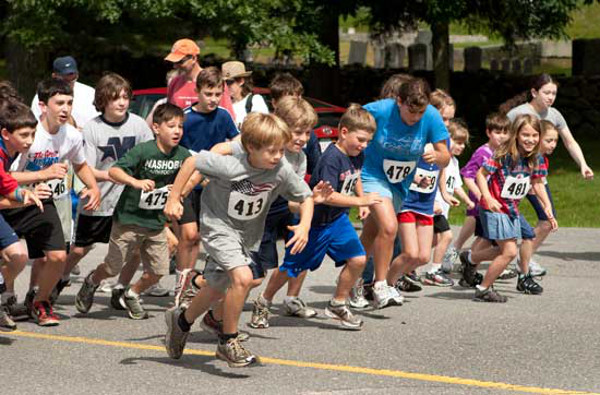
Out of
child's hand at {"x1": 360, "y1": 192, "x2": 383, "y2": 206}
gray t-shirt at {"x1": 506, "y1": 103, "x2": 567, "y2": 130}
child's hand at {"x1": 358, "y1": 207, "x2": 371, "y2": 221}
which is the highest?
gray t-shirt at {"x1": 506, "y1": 103, "x2": 567, "y2": 130}

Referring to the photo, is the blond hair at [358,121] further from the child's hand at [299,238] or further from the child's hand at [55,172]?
the child's hand at [55,172]

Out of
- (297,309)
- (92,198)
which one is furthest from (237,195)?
(297,309)

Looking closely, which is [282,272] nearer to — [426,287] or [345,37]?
[426,287]

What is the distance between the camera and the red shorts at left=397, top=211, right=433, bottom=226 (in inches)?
386

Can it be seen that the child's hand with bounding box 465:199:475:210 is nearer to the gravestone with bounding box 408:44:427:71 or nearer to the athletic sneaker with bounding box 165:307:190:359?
the athletic sneaker with bounding box 165:307:190:359

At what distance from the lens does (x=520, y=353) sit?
7629mm

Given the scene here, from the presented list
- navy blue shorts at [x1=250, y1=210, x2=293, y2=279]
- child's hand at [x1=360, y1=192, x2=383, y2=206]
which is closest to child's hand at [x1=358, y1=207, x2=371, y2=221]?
navy blue shorts at [x1=250, y1=210, x2=293, y2=279]

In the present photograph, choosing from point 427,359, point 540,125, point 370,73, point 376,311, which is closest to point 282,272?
point 376,311

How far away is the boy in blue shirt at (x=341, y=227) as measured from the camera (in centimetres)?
855

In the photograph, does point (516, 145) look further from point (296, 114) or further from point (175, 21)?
point (175, 21)

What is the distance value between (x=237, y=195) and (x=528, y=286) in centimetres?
365

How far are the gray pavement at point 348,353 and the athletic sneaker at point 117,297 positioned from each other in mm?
67

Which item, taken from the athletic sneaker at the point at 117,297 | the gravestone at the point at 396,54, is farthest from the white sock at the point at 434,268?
the gravestone at the point at 396,54

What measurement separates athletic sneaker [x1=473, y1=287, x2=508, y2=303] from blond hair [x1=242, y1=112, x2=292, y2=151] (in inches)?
122
